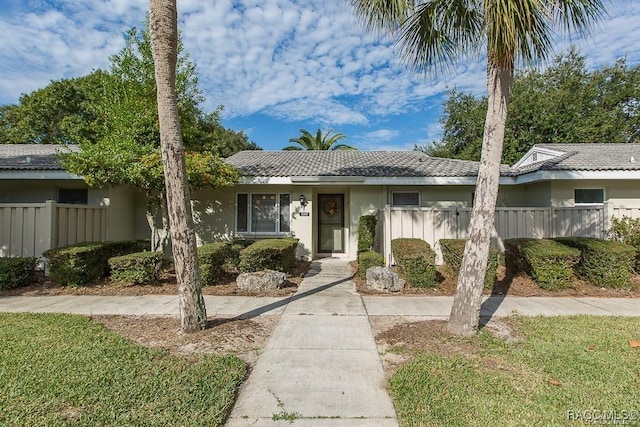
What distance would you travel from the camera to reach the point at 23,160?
11.0m

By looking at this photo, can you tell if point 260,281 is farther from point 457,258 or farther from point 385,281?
point 457,258

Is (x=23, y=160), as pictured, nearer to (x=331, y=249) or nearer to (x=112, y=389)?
(x=331, y=249)

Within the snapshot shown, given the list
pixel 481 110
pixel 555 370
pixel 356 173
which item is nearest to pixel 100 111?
pixel 356 173

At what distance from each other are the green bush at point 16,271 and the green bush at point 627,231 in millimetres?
14118

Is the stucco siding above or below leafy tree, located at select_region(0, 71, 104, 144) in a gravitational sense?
below

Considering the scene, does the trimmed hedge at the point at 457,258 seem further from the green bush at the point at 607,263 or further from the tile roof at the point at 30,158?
the tile roof at the point at 30,158

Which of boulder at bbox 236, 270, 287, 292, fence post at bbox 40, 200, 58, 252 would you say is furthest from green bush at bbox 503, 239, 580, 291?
fence post at bbox 40, 200, 58, 252

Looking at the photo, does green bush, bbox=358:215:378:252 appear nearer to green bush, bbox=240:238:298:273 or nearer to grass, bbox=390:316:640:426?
green bush, bbox=240:238:298:273

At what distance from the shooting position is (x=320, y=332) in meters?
4.78

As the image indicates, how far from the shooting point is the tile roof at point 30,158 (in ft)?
32.5

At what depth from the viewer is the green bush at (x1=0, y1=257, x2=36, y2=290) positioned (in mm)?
7270

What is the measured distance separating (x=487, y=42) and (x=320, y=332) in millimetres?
4450

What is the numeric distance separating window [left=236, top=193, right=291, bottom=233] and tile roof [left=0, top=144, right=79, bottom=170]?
511cm

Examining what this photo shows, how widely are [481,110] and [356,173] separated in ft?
69.2
